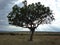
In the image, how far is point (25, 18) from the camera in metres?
61.8

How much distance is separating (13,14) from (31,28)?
6379 mm

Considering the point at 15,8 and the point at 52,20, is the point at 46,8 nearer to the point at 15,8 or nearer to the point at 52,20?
the point at 52,20

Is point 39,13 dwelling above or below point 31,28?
above

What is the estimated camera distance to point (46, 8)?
6331cm

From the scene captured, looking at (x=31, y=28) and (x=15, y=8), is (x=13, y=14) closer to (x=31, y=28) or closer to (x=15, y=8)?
(x=15, y=8)

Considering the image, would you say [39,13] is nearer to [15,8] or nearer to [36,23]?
[36,23]

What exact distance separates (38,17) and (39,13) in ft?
3.81

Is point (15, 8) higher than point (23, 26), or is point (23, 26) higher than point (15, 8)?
point (15, 8)

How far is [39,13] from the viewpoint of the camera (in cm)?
6238

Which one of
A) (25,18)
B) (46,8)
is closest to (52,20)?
(46,8)

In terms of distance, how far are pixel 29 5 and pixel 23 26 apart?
6.11 meters

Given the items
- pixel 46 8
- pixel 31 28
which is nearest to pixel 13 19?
pixel 31 28

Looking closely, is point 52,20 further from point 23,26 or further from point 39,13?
point 23,26

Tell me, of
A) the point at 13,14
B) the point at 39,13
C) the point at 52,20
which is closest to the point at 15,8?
the point at 13,14
